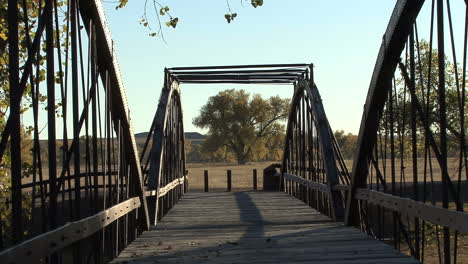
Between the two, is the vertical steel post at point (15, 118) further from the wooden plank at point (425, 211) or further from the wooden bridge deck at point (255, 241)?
the wooden plank at point (425, 211)

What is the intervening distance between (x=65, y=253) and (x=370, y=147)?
1848 centimetres

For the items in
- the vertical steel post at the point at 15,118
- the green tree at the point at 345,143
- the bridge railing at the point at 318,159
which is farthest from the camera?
the green tree at the point at 345,143

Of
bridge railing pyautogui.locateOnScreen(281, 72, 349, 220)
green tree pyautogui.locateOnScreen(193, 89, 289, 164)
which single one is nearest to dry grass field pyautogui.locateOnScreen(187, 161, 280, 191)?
green tree pyautogui.locateOnScreen(193, 89, 289, 164)

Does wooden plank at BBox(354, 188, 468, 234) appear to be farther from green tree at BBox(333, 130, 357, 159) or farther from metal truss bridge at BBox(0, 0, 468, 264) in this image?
green tree at BBox(333, 130, 357, 159)

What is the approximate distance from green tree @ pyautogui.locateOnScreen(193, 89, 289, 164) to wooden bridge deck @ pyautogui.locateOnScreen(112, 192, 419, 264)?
67.6 m

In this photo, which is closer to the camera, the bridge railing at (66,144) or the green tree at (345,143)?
the bridge railing at (66,144)

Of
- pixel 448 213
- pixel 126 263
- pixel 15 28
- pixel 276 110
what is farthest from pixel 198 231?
pixel 276 110

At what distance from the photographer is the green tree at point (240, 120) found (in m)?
80.2

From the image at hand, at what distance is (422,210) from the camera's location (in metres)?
5.69

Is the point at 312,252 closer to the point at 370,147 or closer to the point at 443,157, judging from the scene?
the point at 370,147

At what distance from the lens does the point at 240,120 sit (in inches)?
3184

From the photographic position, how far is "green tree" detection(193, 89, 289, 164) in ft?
263

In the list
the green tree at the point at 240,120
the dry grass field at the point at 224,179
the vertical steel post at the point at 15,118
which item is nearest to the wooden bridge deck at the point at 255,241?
the vertical steel post at the point at 15,118

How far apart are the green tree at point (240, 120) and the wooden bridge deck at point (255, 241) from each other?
67.6 metres
